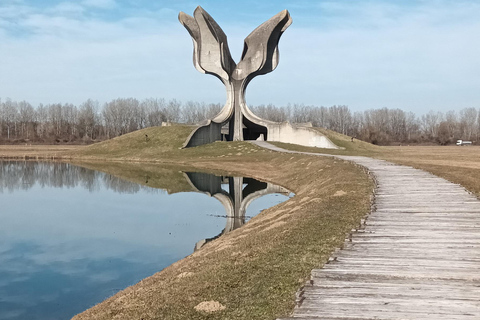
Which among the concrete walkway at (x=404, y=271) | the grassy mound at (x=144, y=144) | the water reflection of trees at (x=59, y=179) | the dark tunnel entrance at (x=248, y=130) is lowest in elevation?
the water reflection of trees at (x=59, y=179)

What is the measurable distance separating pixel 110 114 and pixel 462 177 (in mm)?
102160

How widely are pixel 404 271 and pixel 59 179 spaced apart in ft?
100

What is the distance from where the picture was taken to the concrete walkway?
17.0 ft

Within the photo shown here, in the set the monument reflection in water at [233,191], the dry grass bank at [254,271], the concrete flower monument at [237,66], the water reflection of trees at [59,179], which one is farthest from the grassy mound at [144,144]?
the dry grass bank at [254,271]

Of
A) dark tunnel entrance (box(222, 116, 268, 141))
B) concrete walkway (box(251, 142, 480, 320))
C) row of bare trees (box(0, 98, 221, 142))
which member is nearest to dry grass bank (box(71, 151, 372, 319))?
concrete walkway (box(251, 142, 480, 320))

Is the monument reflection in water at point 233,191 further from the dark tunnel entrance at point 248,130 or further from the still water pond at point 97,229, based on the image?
the dark tunnel entrance at point 248,130

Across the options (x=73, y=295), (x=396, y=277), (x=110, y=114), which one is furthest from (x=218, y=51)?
(x=110, y=114)

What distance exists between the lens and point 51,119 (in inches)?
4579

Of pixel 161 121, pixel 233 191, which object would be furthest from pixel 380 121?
pixel 233 191

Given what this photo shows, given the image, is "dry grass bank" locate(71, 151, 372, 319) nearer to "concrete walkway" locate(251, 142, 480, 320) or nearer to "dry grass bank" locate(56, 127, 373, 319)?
"dry grass bank" locate(56, 127, 373, 319)

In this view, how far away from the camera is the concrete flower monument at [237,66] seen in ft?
161

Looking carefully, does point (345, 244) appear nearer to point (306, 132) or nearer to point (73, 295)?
point (73, 295)

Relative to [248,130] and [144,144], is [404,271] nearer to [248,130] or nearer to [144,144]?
[144,144]

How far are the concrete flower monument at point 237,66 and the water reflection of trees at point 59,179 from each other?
1355 centimetres
